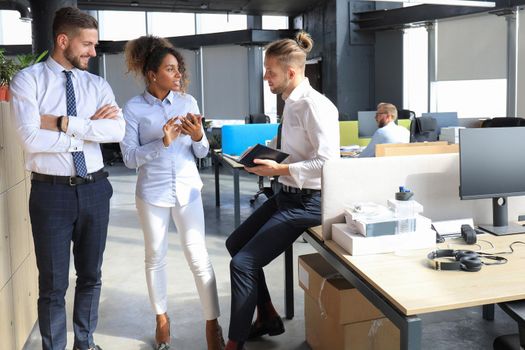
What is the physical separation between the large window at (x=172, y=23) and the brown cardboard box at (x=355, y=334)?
11.1 metres

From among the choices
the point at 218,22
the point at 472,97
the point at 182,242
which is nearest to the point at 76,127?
the point at 182,242

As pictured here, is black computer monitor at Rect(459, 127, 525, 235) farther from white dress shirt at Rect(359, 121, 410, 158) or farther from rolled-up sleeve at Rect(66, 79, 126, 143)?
white dress shirt at Rect(359, 121, 410, 158)

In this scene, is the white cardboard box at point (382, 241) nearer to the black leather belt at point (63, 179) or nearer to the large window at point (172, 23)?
the black leather belt at point (63, 179)

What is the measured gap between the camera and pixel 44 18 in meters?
6.43

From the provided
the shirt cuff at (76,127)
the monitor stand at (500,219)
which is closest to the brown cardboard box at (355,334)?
the monitor stand at (500,219)

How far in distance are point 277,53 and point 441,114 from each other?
6.12 metres

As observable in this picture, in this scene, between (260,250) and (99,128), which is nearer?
(99,128)

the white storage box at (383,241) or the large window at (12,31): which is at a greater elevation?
the large window at (12,31)

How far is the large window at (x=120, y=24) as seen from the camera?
12.6 meters

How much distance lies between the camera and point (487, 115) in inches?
344

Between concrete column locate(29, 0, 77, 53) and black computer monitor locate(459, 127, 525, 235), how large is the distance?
5603 millimetres

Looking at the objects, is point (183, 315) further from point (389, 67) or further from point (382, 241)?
point (389, 67)

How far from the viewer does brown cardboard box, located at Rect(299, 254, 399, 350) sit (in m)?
2.32

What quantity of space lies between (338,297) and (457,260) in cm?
60
